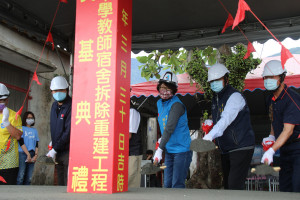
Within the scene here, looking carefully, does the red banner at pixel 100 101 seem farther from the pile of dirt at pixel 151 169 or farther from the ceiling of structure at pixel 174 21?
the ceiling of structure at pixel 174 21

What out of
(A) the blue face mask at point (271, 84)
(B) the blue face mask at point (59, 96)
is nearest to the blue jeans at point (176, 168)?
(A) the blue face mask at point (271, 84)

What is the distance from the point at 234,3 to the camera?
4.14 meters

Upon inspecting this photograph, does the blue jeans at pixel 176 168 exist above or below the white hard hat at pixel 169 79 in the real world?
below

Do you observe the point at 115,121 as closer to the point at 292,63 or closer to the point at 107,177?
the point at 107,177

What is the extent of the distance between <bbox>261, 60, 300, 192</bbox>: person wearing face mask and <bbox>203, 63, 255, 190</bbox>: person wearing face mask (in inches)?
9.6

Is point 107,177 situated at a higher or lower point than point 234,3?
lower

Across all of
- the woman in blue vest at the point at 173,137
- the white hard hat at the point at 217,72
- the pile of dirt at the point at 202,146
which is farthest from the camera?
the white hard hat at the point at 217,72

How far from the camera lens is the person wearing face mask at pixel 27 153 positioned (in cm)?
511

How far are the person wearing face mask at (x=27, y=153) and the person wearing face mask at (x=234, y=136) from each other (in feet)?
10.4

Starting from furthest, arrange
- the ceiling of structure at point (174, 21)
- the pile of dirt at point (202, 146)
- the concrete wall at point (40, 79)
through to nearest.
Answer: the concrete wall at point (40, 79), the ceiling of structure at point (174, 21), the pile of dirt at point (202, 146)

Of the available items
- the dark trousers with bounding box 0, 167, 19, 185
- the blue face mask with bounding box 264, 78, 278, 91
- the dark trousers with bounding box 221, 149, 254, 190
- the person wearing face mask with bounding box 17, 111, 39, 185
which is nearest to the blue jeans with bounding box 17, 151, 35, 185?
the person wearing face mask with bounding box 17, 111, 39, 185

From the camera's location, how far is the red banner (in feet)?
7.63

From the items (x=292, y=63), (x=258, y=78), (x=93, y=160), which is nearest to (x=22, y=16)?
(x=93, y=160)

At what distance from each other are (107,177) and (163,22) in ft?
9.95
